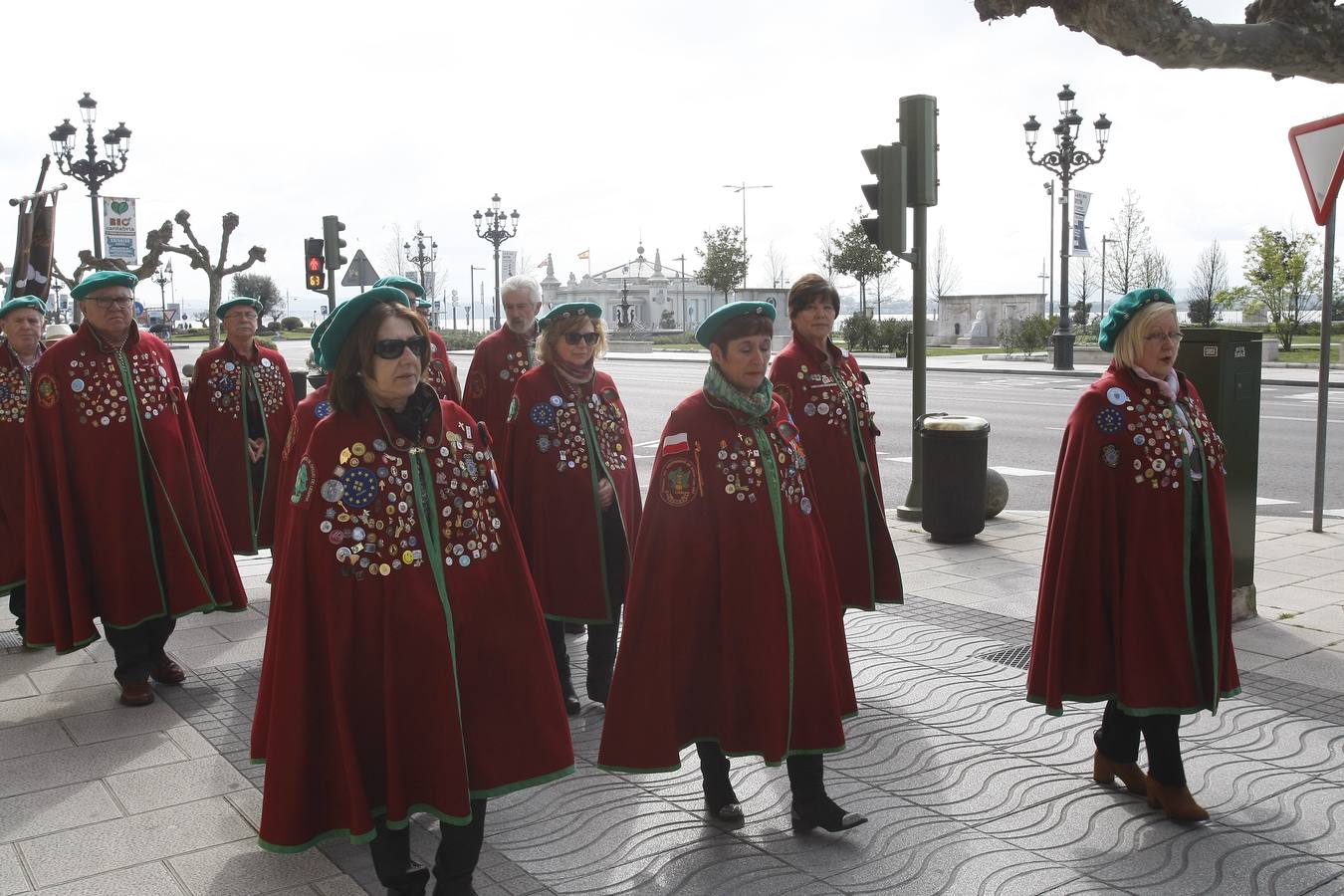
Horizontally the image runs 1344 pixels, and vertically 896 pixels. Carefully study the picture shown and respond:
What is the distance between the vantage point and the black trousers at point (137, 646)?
6.12 meters

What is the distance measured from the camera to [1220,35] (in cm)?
652

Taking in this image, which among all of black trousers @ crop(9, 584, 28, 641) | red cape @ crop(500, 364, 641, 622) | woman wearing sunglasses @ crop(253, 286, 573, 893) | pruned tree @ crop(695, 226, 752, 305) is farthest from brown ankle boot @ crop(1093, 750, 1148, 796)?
pruned tree @ crop(695, 226, 752, 305)

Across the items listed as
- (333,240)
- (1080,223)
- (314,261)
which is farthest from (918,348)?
(1080,223)

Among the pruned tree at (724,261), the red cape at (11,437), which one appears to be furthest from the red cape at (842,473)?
the pruned tree at (724,261)

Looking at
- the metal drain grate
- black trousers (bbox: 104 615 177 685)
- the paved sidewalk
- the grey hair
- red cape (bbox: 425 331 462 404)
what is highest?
the grey hair

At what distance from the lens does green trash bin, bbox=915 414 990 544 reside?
377 inches

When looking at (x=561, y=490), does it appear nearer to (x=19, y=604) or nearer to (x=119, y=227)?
(x=19, y=604)

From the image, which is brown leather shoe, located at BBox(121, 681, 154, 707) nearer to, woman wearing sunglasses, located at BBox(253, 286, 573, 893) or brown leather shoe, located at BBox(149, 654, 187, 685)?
brown leather shoe, located at BBox(149, 654, 187, 685)

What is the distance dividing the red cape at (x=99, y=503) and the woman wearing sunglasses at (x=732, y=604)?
9.97 ft

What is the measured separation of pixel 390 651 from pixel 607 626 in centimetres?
260

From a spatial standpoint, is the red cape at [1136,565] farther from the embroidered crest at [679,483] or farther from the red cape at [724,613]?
the embroidered crest at [679,483]

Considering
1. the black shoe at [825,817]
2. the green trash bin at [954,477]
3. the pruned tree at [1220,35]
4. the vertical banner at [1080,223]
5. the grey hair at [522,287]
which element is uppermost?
the vertical banner at [1080,223]

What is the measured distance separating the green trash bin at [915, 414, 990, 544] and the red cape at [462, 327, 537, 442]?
369cm

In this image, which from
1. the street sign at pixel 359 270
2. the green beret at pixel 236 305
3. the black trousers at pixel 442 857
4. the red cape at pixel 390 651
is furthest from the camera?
the street sign at pixel 359 270
